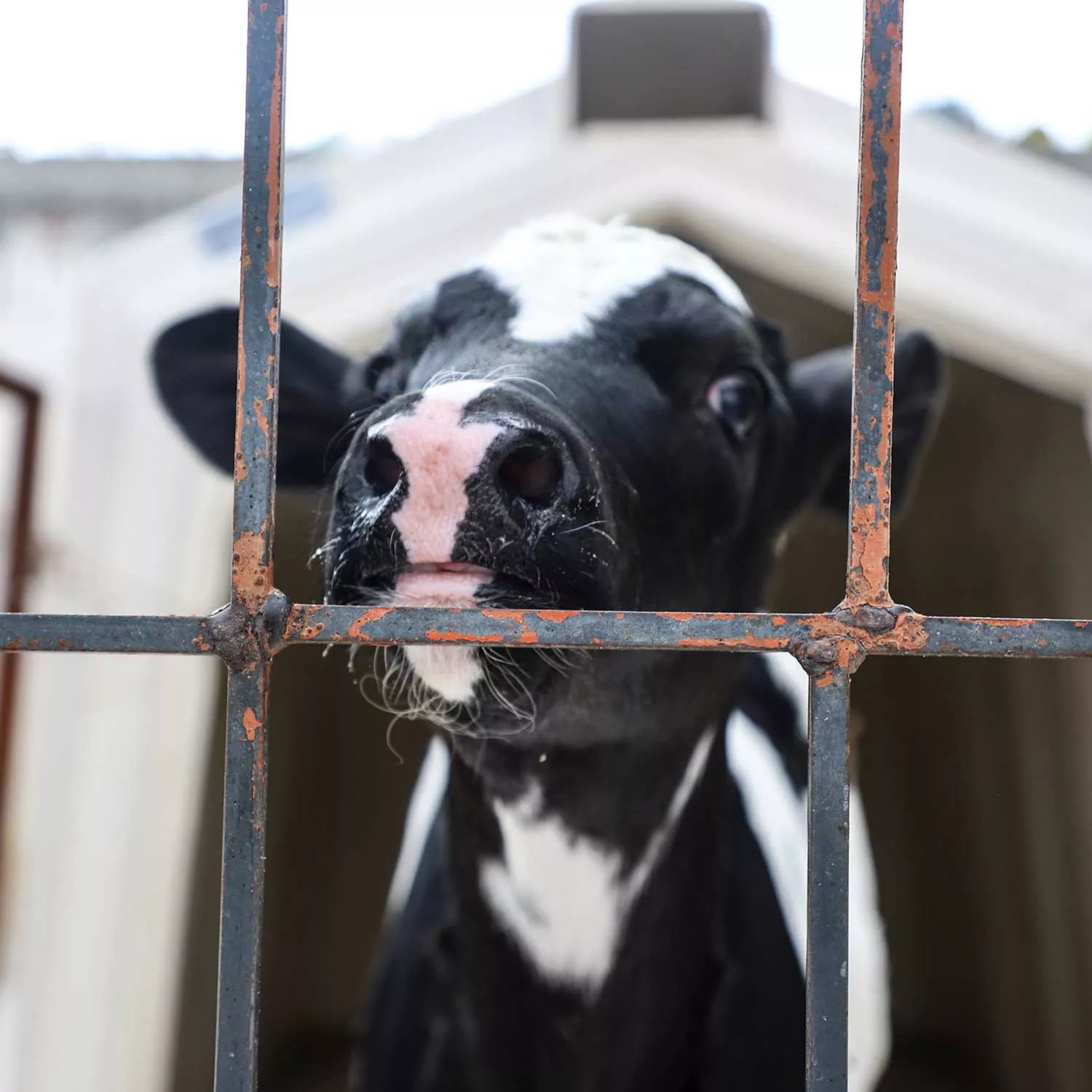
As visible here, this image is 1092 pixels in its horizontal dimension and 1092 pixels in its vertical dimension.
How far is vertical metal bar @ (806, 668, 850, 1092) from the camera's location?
66 cm

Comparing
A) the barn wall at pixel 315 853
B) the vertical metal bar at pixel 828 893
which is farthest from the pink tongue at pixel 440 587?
the barn wall at pixel 315 853

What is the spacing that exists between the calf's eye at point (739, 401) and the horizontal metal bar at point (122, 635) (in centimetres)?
61

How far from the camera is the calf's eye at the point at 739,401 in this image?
1.15 metres

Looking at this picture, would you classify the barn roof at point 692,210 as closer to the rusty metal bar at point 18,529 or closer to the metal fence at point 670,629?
the rusty metal bar at point 18,529

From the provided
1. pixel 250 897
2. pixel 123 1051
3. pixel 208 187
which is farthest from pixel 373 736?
pixel 250 897

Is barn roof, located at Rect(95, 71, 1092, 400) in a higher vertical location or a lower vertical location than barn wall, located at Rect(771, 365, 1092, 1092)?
higher

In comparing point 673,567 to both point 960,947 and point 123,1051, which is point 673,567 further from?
point 960,947

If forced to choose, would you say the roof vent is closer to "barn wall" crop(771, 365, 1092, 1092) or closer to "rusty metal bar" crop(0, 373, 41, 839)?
"barn wall" crop(771, 365, 1092, 1092)

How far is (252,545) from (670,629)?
25 centimetres

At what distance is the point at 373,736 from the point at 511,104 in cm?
145

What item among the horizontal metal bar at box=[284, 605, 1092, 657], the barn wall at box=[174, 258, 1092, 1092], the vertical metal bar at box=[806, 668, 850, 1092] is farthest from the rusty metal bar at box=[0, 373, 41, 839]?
the vertical metal bar at box=[806, 668, 850, 1092]

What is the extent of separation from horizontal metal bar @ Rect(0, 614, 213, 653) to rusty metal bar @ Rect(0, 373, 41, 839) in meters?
1.03

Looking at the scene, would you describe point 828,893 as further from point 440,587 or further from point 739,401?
point 739,401

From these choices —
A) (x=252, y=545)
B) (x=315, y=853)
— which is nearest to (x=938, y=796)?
(x=315, y=853)
